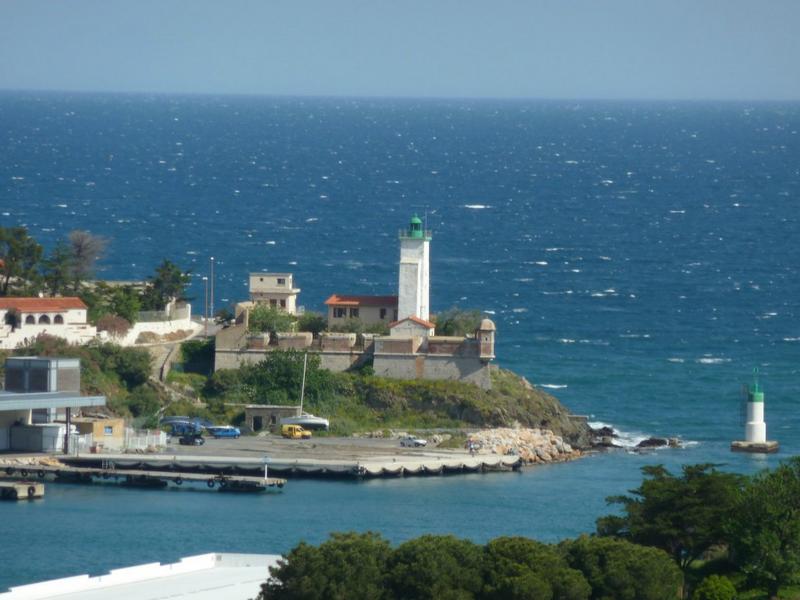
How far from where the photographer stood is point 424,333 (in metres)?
73.4

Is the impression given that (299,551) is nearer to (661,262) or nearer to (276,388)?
(276,388)

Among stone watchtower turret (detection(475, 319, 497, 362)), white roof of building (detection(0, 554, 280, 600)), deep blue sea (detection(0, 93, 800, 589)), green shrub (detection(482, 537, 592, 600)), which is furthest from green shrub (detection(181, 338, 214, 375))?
green shrub (detection(482, 537, 592, 600))

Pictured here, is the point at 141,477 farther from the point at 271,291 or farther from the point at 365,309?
the point at 365,309

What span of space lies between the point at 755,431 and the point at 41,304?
22.1 meters

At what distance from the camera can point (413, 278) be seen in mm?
75250

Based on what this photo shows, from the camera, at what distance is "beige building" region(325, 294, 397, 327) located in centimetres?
7581

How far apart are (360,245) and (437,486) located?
6541cm

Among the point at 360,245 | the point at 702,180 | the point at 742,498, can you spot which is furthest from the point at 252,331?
the point at 702,180

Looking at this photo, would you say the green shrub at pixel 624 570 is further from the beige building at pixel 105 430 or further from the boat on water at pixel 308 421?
the boat on water at pixel 308 421

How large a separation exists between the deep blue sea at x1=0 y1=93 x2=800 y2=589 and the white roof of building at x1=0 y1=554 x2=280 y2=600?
308cm

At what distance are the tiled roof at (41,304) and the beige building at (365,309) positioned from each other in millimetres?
8383

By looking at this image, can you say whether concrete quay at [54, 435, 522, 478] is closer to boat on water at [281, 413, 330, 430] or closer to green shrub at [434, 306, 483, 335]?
boat on water at [281, 413, 330, 430]

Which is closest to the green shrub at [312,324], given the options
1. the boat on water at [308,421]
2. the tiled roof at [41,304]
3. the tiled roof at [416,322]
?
the tiled roof at [416,322]

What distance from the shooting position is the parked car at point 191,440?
221 feet
